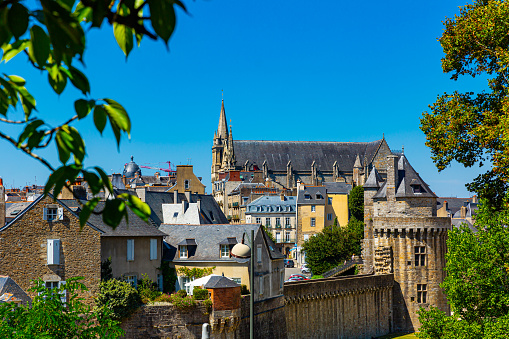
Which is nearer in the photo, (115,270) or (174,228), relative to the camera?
(115,270)

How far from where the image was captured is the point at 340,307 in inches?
1609

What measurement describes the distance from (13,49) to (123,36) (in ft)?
1.83

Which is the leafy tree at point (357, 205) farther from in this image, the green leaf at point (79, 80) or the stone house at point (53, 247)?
the green leaf at point (79, 80)

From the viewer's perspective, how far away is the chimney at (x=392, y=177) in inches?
1790

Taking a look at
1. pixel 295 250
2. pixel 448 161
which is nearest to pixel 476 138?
pixel 448 161

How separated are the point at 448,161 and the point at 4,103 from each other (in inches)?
674

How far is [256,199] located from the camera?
298 ft

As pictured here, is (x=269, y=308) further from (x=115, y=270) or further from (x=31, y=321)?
(x=31, y=321)

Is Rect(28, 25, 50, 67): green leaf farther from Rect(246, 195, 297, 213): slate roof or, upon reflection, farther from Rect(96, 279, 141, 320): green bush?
Rect(246, 195, 297, 213): slate roof

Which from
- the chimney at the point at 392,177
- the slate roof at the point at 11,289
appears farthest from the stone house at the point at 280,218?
the slate roof at the point at 11,289

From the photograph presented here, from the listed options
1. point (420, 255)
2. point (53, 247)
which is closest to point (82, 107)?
point (53, 247)

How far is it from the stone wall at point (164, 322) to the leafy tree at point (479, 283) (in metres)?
9.90

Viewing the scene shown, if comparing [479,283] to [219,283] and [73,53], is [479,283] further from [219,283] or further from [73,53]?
[73,53]

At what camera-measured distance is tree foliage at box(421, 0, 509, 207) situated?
17.3 meters
